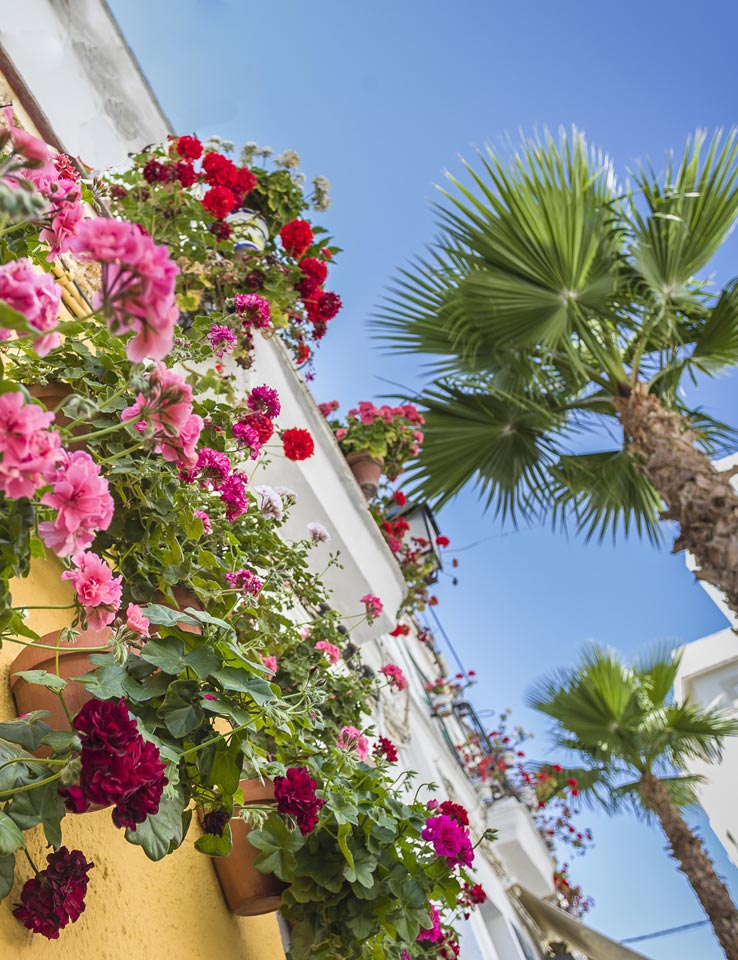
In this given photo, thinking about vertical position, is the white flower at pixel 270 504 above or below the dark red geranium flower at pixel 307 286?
below

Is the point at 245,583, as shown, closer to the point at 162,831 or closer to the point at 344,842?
the point at 344,842

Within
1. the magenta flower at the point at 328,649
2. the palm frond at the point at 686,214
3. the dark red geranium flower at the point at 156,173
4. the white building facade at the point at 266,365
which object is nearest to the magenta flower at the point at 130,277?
the white building facade at the point at 266,365

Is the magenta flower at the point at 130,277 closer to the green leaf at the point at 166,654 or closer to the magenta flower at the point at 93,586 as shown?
the magenta flower at the point at 93,586

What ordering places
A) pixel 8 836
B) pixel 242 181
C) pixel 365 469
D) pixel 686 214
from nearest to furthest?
pixel 8 836 → pixel 242 181 → pixel 365 469 → pixel 686 214

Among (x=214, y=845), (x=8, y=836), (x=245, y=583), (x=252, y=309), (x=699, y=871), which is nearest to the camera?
(x=8, y=836)

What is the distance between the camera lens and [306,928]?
181cm

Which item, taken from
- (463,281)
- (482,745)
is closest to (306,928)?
(463,281)

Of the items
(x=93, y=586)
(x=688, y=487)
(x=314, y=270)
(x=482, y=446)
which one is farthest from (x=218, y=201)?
(x=482, y=446)

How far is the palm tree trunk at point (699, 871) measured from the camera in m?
6.43

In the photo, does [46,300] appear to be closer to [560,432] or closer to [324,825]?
[324,825]

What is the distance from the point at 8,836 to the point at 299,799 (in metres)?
0.71

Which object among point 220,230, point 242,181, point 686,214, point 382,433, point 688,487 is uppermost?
point 686,214

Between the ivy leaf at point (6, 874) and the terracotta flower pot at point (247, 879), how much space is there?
2.90 ft

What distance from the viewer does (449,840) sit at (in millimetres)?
1829
